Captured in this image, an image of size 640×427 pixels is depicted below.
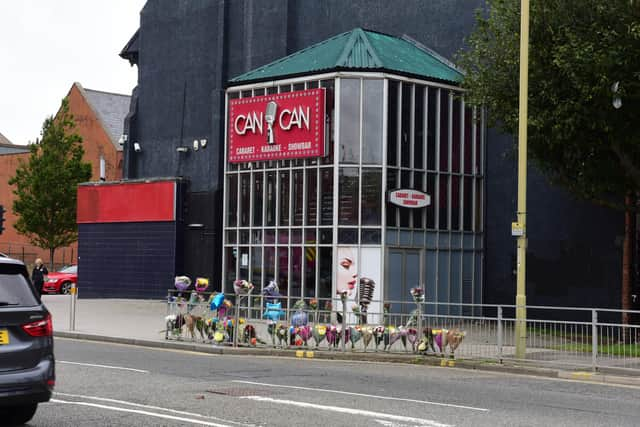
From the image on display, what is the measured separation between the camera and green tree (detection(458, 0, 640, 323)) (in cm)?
2092

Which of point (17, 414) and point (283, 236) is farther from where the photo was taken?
point (283, 236)

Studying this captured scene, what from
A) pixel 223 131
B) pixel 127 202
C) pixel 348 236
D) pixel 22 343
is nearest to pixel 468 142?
pixel 348 236

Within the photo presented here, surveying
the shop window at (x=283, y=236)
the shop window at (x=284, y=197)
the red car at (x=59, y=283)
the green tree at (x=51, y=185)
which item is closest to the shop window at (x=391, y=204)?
the shop window at (x=284, y=197)

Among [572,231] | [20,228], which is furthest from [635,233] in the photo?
[20,228]

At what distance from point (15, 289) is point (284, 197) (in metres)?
21.2

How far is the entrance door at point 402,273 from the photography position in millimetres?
28719

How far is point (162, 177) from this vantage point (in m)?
39.2

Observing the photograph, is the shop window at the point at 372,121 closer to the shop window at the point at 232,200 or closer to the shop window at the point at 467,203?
the shop window at the point at 467,203

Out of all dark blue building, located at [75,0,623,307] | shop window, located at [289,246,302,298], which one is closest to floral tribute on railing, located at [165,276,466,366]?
shop window, located at [289,246,302,298]

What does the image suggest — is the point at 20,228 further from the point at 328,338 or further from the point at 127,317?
the point at 328,338

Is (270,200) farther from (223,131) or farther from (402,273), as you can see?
(223,131)

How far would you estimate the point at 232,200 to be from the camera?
32188mm

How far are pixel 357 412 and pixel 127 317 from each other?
20.5 meters

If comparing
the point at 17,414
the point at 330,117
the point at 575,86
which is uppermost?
the point at 330,117
